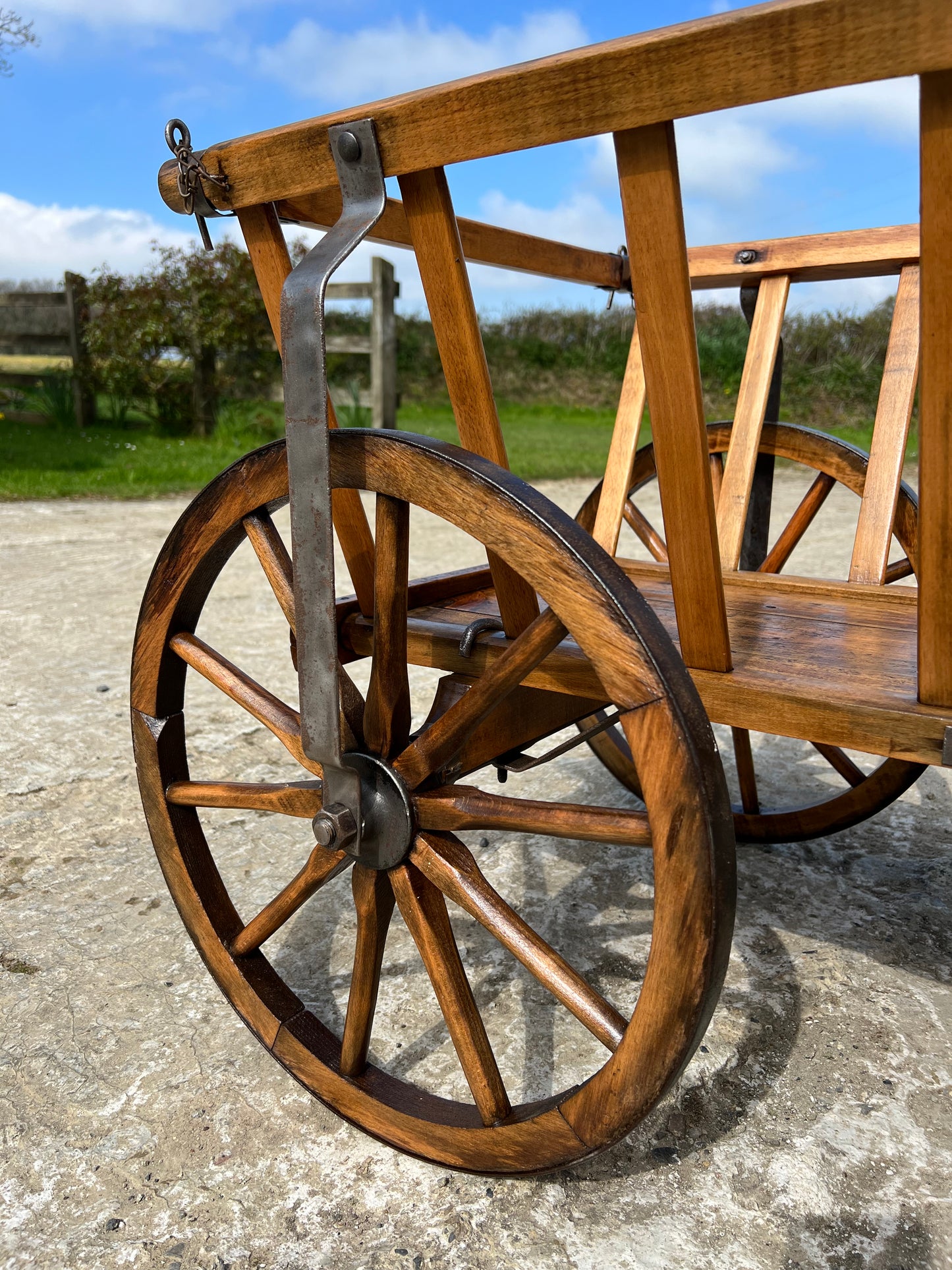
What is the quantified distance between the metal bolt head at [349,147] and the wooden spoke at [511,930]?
835mm

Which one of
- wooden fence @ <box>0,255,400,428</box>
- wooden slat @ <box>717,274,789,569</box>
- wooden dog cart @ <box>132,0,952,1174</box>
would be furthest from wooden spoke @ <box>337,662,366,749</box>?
wooden fence @ <box>0,255,400,428</box>

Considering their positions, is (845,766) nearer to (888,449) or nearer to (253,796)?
(888,449)

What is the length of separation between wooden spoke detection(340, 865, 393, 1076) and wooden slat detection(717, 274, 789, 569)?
105cm

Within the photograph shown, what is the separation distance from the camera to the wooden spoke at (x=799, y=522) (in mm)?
2318

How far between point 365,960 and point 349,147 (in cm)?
103

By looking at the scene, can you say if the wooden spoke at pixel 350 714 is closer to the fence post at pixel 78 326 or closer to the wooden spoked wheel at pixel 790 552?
the wooden spoked wheel at pixel 790 552

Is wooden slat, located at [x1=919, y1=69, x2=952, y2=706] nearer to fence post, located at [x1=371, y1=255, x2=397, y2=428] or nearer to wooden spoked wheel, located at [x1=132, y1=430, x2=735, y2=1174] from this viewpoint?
wooden spoked wheel, located at [x1=132, y1=430, x2=735, y2=1174]

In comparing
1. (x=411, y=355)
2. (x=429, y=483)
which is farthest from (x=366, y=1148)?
(x=411, y=355)

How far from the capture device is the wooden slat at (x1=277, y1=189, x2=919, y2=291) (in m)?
1.94

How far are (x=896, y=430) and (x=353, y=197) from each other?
120 cm

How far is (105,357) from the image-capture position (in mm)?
10852

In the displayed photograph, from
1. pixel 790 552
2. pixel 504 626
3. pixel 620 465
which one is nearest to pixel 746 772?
pixel 790 552

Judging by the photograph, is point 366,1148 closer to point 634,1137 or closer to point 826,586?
point 634,1137

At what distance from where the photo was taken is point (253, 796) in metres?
1.52
